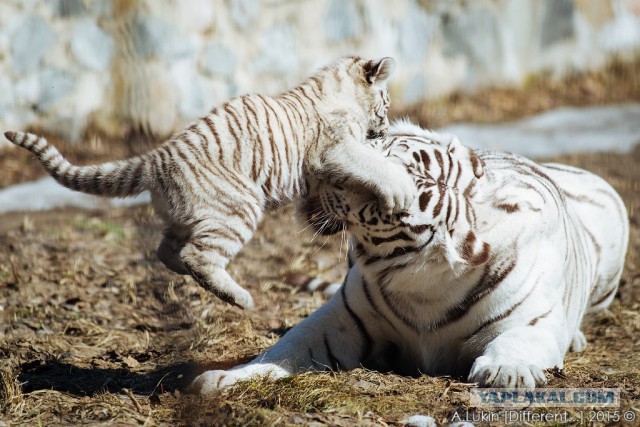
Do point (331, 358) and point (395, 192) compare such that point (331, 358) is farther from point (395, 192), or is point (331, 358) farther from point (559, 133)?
point (559, 133)

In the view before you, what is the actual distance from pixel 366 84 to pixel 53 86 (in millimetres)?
2760

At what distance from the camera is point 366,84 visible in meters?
3.38

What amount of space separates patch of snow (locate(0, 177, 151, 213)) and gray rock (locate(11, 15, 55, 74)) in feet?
2.58

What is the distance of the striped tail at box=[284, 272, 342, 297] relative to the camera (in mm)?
3697

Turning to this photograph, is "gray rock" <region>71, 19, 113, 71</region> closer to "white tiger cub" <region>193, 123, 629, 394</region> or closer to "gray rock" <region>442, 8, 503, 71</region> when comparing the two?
"gray rock" <region>442, 8, 503, 71</region>

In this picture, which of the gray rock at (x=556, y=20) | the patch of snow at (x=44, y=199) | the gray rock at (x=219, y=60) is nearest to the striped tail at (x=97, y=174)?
the patch of snow at (x=44, y=199)

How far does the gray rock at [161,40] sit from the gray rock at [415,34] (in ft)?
6.00

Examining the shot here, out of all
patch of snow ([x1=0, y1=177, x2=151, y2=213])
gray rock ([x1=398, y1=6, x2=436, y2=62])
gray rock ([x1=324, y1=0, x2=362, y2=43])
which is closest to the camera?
patch of snow ([x1=0, y1=177, x2=151, y2=213])

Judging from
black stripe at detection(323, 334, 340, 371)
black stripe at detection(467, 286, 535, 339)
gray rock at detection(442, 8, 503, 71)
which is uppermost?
gray rock at detection(442, 8, 503, 71)

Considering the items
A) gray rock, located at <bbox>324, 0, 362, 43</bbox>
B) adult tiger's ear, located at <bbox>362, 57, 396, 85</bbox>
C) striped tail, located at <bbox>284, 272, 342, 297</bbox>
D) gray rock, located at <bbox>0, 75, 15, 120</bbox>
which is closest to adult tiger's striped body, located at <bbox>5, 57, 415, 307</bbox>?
adult tiger's ear, located at <bbox>362, 57, 396, 85</bbox>

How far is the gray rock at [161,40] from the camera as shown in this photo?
5.19 metres

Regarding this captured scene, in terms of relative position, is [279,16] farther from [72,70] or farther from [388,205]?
[388,205]

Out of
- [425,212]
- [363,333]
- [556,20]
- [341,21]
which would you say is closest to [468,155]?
[425,212]

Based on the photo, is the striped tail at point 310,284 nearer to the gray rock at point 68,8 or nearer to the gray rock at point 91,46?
the gray rock at point 91,46
